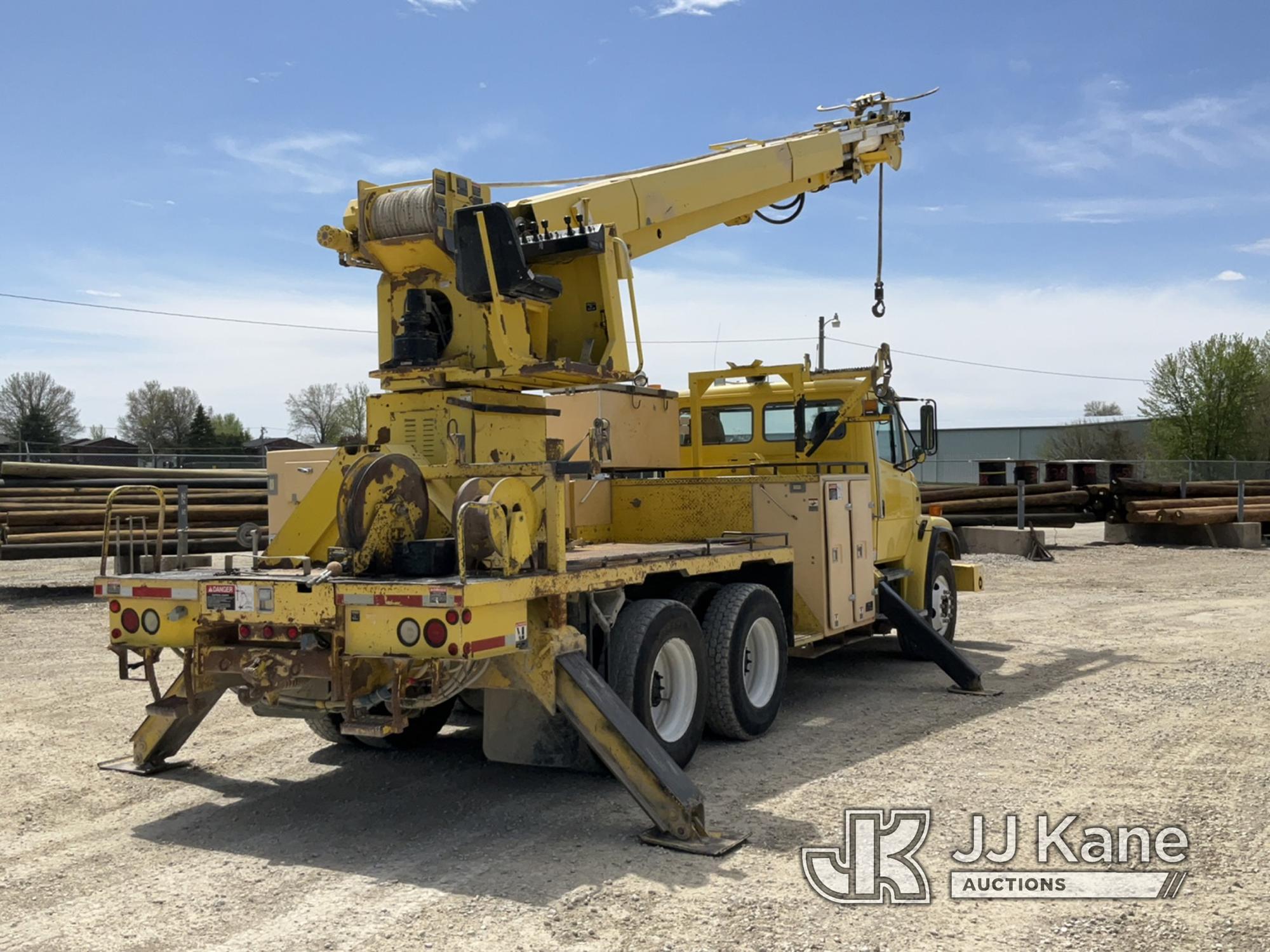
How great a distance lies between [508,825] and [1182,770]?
390 cm

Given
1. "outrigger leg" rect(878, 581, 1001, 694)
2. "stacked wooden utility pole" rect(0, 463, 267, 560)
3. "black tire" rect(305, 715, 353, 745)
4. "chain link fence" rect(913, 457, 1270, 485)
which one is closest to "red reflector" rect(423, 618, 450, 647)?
"black tire" rect(305, 715, 353, 745)

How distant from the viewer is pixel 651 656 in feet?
22.2

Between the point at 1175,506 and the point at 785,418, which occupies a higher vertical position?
the point at 785,418

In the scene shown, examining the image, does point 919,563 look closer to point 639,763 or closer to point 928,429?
point 928,429

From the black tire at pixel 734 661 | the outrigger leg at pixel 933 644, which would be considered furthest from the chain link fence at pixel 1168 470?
the black tire at pixel 734 661

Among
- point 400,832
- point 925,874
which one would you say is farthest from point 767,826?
point 400,832

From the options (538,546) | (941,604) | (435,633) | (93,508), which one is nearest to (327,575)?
(435,633)

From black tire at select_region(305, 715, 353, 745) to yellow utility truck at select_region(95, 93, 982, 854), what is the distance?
0.02m

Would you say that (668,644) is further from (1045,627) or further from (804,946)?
(1045,627)

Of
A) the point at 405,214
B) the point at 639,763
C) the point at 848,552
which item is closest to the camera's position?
the point at 639,763

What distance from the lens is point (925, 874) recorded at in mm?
5188

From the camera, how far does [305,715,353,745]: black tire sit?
24.0ft

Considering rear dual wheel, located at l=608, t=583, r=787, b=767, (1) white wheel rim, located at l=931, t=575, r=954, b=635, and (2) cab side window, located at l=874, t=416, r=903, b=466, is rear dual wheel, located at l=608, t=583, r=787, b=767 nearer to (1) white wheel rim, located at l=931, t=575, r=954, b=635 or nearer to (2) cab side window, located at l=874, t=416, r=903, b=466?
(2) cab side window, located at l=874, t=416, r=903, b=466

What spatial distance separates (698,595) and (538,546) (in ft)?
6.47
